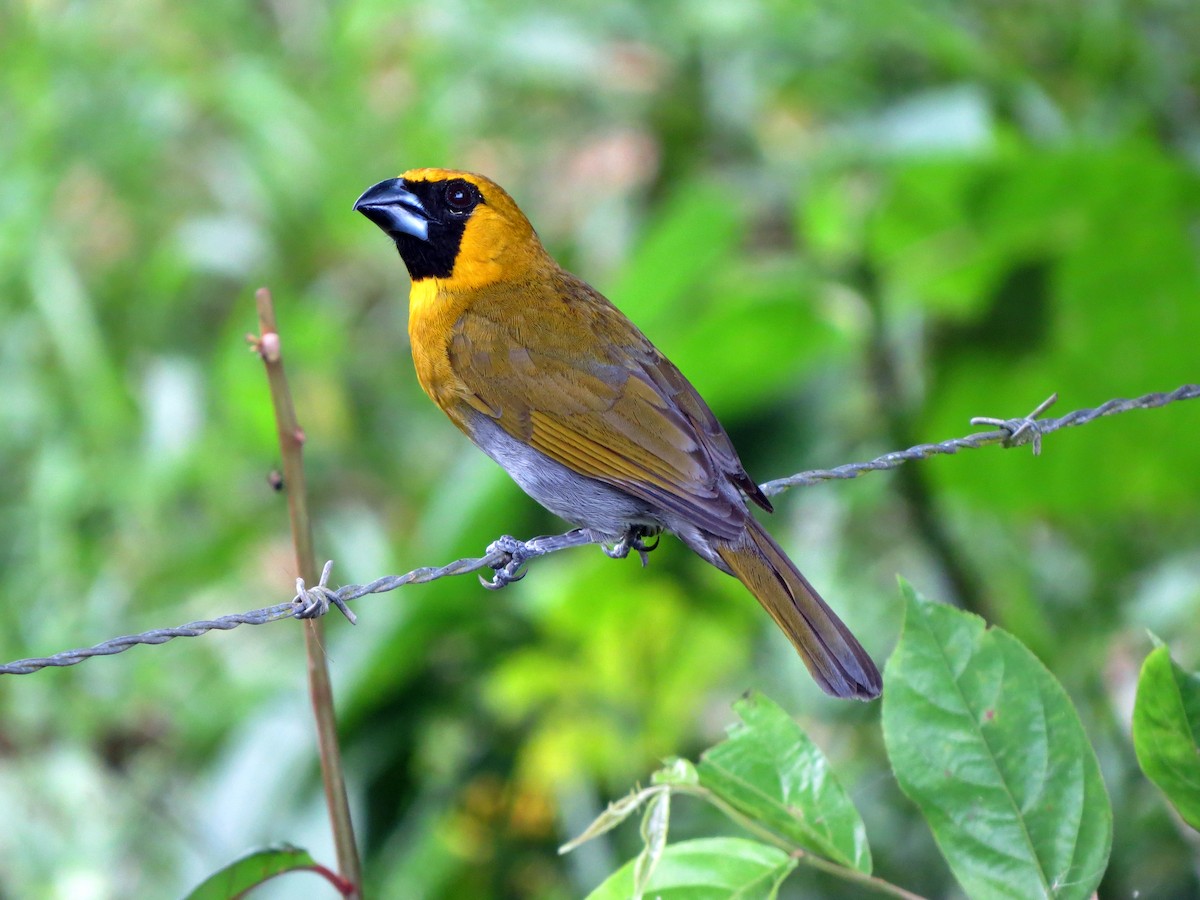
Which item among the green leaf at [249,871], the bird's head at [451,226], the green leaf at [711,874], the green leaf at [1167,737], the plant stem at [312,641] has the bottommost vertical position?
the green leaf at [1167,737]

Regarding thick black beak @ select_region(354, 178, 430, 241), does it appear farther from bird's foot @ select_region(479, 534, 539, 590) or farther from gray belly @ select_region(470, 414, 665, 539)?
bird's foot @ select_region(479, 534, 539, 590)

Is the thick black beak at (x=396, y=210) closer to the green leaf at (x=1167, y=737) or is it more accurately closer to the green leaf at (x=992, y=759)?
the green leaf at (x=992, y=759)

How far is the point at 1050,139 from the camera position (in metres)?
3.78

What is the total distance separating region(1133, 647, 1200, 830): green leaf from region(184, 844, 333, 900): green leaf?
823mm

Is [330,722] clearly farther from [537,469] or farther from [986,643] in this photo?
[537,469]

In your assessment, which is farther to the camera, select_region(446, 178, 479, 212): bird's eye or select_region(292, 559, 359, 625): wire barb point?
select_region(446, 178, 479, 212): bird's eye

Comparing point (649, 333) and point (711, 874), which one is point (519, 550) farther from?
point (649, 333)

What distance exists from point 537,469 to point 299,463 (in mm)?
923

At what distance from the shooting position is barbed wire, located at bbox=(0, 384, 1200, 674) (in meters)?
1.34

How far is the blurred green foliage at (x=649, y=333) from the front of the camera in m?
2.92

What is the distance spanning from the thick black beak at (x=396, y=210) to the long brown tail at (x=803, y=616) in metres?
0.99

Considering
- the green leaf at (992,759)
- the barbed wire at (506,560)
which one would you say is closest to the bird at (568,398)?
the barbed wire at (506,560)

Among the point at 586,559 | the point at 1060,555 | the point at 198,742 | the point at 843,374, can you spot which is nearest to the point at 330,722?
the point at 586,559

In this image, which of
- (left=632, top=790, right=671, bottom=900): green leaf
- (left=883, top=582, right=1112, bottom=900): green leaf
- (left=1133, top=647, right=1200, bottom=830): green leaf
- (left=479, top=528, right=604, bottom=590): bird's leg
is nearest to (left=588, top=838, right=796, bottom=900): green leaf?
(left=632, top=790, right=671, bottom=900): green leaf
